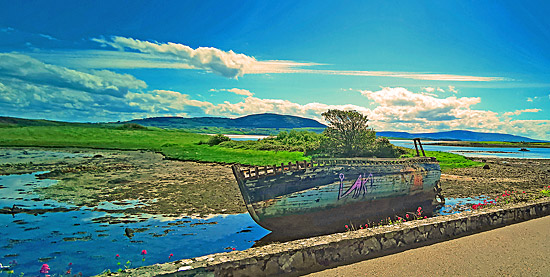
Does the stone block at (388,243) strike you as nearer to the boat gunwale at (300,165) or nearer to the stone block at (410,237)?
the stone block at (410,237)

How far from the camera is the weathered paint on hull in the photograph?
11031mm

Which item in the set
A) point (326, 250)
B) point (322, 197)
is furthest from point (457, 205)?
point (326, 250)

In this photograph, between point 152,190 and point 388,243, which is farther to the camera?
point 152,190

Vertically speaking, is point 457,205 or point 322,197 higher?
point 322,197

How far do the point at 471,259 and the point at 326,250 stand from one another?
2.95m

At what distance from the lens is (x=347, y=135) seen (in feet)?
48.5

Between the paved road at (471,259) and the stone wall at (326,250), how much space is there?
0.18 metres

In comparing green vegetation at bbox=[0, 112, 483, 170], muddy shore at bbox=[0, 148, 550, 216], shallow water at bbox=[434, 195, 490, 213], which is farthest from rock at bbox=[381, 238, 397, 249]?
muddy shore at bbox=[0, 148, 550, 216]

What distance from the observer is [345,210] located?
11977 millimetres

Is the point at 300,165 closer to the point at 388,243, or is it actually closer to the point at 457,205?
the point at 388,243

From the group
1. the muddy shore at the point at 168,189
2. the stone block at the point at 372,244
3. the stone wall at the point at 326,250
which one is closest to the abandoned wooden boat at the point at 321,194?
the stone wall at the point at 326,250

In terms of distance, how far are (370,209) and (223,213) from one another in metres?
6.82

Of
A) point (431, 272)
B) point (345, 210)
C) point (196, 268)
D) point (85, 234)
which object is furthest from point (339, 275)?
point (85, 234)

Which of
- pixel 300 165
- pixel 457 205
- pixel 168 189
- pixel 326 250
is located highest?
pixel 300 165
